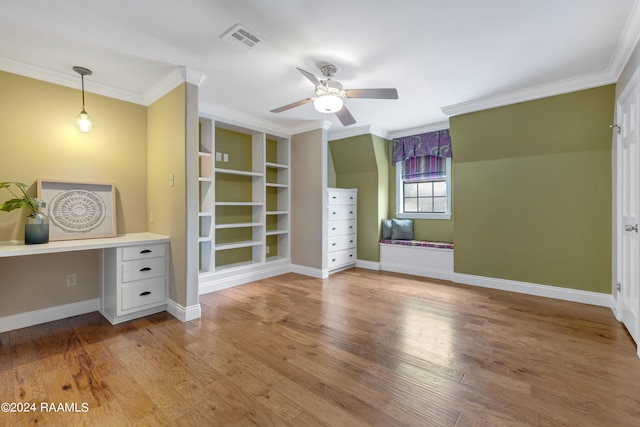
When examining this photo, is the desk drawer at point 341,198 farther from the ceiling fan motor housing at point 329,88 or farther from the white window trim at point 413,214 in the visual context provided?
the ceiling fan motor housing at point 329,88

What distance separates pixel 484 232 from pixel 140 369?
413cm

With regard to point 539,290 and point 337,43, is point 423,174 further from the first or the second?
point 337,43

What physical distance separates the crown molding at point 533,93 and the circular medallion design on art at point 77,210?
4.36m

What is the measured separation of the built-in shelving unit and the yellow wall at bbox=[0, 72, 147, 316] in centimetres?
75

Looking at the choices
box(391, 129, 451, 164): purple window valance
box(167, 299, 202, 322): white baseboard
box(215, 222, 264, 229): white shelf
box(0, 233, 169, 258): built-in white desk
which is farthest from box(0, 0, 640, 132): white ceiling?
box(167, 299, 202, 322): white baseboard

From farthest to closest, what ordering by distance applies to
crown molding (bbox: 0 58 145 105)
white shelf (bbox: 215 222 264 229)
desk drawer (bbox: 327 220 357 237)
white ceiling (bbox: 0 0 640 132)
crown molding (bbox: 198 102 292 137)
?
desk drawer (bbox: 327 220 357 237)
white shelf (bbox: 215 222 264 229)
crown molding (bbox: 198 102 292 137)
crown molding (bbox: 0 58 145 105)
white ceiling (bbox: 0 0 640 132)

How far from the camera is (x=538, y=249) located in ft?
11.9

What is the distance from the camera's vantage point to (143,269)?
116 inches

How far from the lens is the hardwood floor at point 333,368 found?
1.62m

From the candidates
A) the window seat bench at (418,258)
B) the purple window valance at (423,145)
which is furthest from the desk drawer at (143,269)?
the purple window valance at (423,145)

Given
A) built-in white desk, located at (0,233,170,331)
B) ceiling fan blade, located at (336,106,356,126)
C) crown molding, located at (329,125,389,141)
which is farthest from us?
crown molding, located at (329,125,389,141)

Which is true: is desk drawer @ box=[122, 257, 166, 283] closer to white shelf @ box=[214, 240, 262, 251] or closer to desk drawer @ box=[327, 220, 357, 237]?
white shelf @ box=[214, 240, 262, 251]

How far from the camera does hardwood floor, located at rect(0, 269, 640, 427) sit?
5.30ft

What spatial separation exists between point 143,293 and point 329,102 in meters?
2.64
